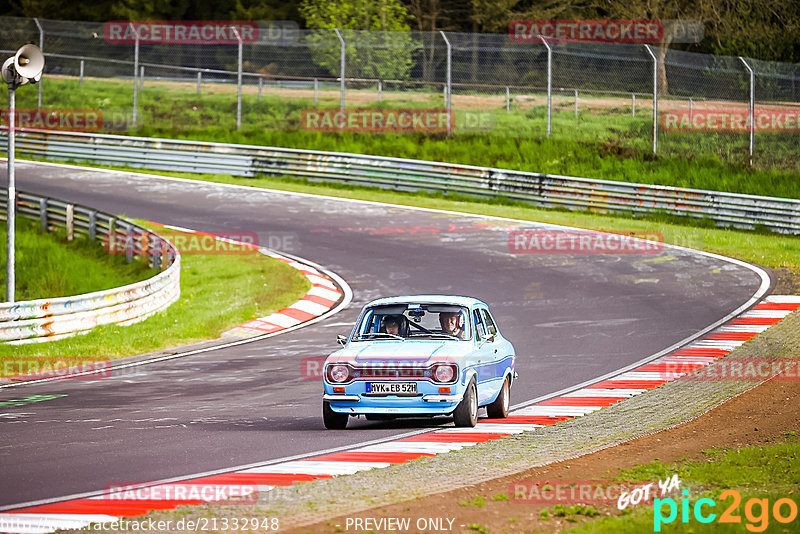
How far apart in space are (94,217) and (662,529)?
2142 cm

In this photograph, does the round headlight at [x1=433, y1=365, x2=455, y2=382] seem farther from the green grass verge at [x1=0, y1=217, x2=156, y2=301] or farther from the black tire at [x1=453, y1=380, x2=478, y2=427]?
the green grass verge at [x1=0, y1=217, x2=156, y2=301]

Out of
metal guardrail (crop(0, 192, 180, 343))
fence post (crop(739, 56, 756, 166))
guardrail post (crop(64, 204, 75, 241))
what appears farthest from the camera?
fence post (crop(739, 56, 756, 166))

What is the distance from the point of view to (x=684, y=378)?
47.3 feet

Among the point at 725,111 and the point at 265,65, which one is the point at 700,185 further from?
the point at 265,65

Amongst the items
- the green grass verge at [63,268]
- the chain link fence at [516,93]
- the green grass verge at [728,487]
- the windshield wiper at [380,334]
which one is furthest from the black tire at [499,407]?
Result: the chain link fence at [516,93]

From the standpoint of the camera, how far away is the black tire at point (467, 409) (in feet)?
37.0

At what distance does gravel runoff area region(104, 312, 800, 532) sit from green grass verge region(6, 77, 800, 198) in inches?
722

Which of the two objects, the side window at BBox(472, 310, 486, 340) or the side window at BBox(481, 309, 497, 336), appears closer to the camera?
the side window at BBox(472, 310, 486, 340)

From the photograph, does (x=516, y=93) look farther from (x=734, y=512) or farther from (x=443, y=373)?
(x=734, y=512)

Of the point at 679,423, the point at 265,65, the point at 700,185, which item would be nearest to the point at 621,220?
the point at 700,185

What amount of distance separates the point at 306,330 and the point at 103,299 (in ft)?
10.8

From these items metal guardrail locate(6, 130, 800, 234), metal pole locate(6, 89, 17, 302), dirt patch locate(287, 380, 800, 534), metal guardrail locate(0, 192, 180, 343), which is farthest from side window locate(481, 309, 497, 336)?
metal guardrail locate(6, 130, 800, 234)

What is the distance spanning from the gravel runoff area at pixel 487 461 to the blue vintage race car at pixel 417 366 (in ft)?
2.46

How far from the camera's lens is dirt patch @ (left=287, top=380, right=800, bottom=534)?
24.7 ft
